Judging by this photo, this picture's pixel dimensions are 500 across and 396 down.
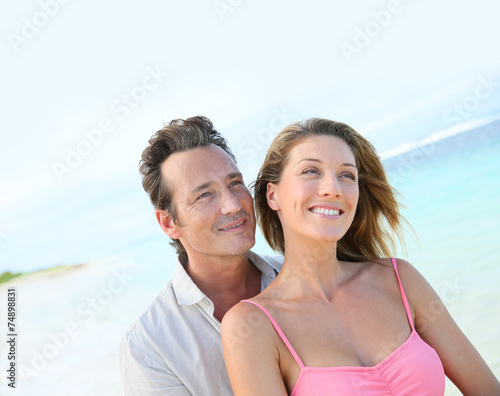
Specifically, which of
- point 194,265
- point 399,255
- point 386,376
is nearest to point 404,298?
point 386,376

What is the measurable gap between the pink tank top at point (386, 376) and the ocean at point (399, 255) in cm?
412

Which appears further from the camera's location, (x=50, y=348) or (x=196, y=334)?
(x=50, y=348)

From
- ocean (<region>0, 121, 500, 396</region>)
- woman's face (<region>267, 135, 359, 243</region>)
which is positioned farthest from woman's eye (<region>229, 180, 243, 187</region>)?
ocean (<region>0, 121, 500, 396</region>)

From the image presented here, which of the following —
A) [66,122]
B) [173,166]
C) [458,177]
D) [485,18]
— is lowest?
[458,177]

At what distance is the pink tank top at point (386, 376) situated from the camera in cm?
213

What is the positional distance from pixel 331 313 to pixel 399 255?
984 cm

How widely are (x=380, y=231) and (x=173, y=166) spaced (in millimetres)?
1130

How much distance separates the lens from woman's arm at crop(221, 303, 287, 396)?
210 centimetres

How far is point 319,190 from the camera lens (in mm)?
2375

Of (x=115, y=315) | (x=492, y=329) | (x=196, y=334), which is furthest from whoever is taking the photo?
(x=115, y=315)

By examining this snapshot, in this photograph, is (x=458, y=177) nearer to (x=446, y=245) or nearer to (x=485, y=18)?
(x=446, y=245)

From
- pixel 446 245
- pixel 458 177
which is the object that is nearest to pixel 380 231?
pixel 446 245

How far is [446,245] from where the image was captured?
1043 cm

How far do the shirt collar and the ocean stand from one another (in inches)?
147
